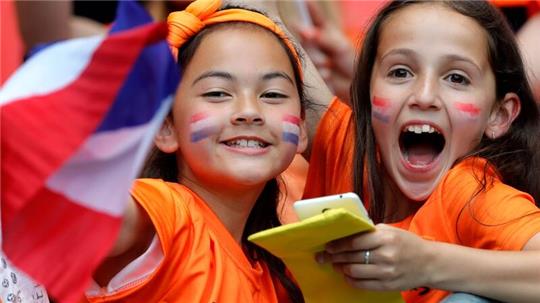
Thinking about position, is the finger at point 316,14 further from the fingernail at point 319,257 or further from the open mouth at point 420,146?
the fingernail at point 319,257

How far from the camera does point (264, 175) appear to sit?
2.42m

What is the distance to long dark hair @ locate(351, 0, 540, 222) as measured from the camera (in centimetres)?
263

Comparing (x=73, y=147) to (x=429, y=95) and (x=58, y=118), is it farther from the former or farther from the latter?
(x=429, y=95)

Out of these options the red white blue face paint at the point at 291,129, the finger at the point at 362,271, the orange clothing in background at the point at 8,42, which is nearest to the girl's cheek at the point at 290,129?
the red white blue face paint at the point at 291,129

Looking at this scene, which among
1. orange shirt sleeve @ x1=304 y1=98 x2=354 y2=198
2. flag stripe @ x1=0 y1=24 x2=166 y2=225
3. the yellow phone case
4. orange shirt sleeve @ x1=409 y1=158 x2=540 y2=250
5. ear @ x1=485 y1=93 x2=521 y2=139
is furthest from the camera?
orange shirt sleeve @ x1=304 y1=98 x2=354 y2=198

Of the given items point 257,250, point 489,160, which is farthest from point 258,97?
point 489,160

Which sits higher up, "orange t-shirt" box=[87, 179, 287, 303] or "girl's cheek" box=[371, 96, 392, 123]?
"girl's cheek" box=[371, 96, 392, 123]

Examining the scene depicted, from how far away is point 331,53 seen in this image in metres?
3.91

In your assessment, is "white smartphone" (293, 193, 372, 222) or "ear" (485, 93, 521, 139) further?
"ear" (485, 93, 521, 139)

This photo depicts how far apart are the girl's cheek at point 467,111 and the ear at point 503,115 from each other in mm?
94

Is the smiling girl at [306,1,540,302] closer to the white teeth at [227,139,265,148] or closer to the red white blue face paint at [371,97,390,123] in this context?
→ the red white blue face paint at [371,97,390,123]

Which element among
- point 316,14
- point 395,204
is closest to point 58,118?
point 395,204

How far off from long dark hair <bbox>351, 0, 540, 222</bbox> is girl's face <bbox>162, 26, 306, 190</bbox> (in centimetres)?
26

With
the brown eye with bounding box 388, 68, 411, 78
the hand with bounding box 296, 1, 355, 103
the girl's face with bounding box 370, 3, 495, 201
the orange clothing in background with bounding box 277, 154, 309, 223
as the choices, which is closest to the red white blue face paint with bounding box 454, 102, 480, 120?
the girl's face with bounding box 370, 3, 495, 201
